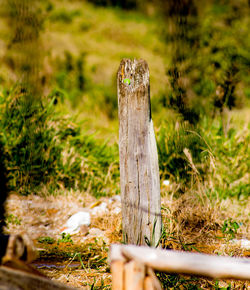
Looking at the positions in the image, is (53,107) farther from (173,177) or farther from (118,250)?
(118,250)

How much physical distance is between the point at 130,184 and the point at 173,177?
1.70 meters

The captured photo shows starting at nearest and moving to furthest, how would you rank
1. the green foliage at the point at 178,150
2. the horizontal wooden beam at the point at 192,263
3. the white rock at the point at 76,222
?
the horizontal wooden beam at the point at 192,263 < the white rock at the point at 76,222 < the green foliage at the point at 178,150

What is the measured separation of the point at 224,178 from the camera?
4066mm

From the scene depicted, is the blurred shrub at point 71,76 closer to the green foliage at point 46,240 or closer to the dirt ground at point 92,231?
the dirt ground at point 92,231

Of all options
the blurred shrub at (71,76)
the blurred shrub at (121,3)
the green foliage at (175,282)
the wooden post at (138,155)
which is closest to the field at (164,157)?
the green foliage at (175,282)

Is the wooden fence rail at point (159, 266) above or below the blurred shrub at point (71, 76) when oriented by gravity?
below

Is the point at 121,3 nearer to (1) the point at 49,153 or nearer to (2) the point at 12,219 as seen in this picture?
(1) the point at 49,153

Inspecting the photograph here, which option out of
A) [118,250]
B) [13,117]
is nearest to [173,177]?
[13,117]

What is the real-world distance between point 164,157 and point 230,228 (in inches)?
47.4

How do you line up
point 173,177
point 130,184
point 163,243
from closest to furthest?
1. point 130,184
2. point 163,243
3. point 173,177

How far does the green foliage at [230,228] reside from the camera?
313cm

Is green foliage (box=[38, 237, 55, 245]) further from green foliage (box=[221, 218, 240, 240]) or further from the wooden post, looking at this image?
green foliage (box=[221, 218, 240, 240])

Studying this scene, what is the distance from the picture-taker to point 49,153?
13.4 ft

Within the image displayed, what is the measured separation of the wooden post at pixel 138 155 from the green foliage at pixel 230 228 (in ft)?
3.57
